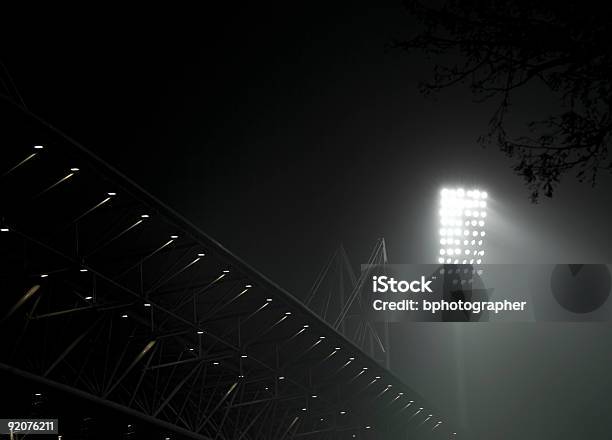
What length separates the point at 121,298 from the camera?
81.4 feet

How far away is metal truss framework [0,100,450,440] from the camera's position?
63.7 feet

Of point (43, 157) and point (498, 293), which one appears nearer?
point (43, 157)

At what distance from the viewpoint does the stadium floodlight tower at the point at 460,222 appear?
4944 centimetres

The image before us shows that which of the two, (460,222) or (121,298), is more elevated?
(460,222)

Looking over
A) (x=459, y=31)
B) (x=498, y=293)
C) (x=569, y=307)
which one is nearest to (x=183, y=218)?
(x=459, y=31)

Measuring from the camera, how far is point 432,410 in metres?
52.5

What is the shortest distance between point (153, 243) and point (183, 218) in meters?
1.75

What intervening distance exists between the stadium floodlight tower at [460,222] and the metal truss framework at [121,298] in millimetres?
12697

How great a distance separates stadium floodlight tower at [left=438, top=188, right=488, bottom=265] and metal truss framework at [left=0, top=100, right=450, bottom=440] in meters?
12.7

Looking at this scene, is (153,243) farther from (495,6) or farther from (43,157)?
(495,6)

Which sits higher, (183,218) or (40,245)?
(183,218)

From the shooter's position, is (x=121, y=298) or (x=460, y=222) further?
(x=460, y=222)

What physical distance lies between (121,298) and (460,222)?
28985mm

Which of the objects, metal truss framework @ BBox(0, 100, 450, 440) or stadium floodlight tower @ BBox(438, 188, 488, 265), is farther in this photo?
stadium floodlight tower @ BBox(438, 188, 488, 265)
